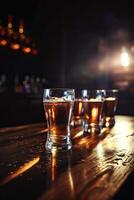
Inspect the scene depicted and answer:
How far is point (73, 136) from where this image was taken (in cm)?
115

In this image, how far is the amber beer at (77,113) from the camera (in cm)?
144

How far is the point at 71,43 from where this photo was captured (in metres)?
7.88

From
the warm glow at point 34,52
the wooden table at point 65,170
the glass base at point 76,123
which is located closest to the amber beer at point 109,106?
the glass base at point 76,123

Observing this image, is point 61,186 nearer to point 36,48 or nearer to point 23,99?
point 23,99

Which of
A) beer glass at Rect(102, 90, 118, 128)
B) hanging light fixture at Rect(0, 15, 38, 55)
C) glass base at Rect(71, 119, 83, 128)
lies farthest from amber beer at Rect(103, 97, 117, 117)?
hanging light fixture at Rect(0, 15, 38, 55)

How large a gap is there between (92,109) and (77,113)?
7.1 inches

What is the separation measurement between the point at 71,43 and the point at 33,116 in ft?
11.0

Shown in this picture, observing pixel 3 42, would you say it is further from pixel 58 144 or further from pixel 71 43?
pixel 58 144

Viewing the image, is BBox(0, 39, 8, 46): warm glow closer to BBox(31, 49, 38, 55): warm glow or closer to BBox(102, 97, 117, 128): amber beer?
BBox(31, 49, 38, 55): warm glow

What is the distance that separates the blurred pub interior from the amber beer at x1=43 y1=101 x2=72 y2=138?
18.7ft

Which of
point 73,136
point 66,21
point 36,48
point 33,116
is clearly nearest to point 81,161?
point 73,136

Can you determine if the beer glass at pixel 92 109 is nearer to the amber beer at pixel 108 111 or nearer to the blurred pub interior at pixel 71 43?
the amber beer at pixel 108 111

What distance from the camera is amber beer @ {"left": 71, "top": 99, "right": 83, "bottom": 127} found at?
1.44 m

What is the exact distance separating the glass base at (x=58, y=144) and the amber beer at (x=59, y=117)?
0.04ft
